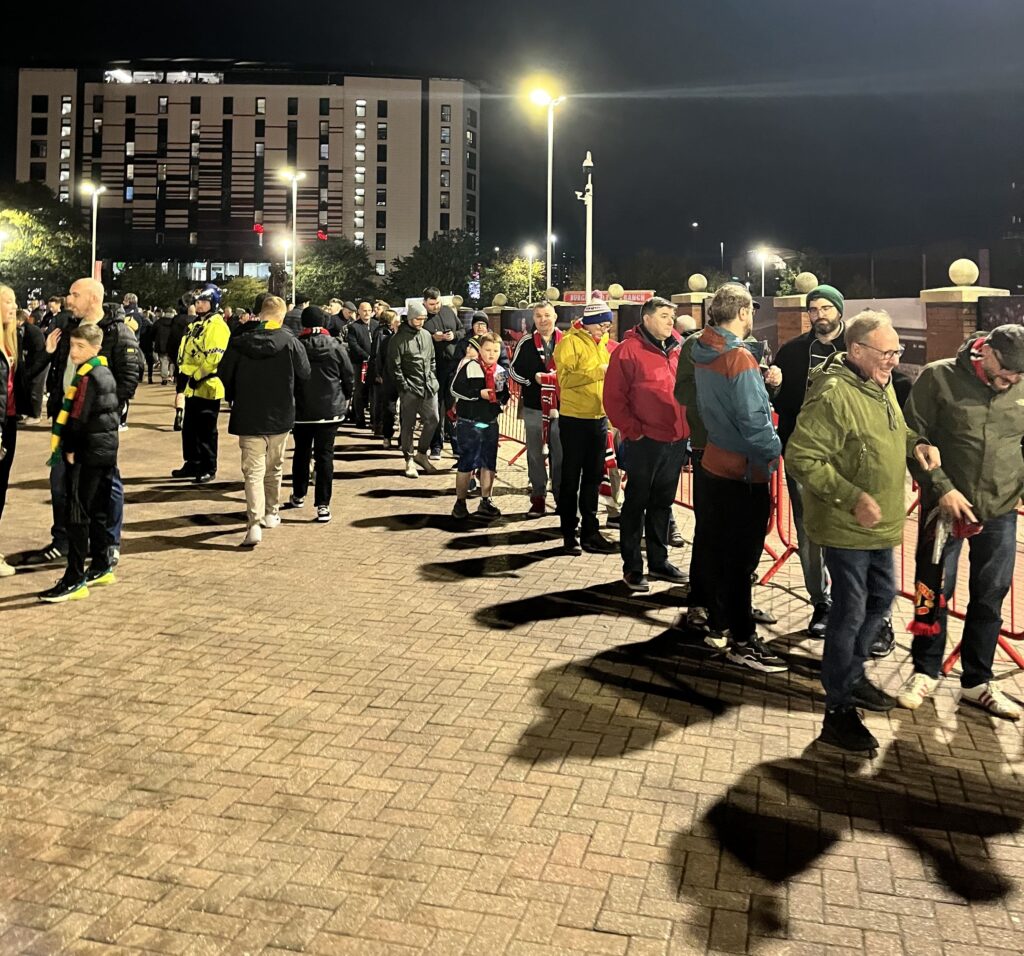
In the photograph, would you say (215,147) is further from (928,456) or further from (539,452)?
(928,456)

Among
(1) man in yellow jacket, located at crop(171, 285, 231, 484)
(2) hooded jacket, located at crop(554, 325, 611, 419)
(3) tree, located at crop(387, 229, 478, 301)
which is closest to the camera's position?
(2) hooded jacket, located at crop(554, 325, 611, 419)

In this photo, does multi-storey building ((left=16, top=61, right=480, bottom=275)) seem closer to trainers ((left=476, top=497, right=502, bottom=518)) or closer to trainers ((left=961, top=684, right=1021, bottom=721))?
trainers ((left=476, top=497, right=502, bottom=518))

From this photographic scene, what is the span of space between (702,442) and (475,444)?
3.78 metres

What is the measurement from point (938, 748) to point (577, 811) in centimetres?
186

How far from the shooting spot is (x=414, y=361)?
40.1 ft

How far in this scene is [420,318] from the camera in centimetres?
Answer: 1225

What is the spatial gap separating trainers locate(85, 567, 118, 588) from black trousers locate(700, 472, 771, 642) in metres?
4.40

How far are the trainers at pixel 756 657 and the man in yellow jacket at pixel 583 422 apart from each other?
2.85 metres

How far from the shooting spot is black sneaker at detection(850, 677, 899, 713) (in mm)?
5266

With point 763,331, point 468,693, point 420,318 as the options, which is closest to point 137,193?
point 763,331

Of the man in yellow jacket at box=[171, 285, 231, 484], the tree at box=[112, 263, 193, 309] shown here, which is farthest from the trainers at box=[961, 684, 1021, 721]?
the tree at box=[112, 263, 193, 309]

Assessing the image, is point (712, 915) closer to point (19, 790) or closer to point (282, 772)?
point (282, 772)

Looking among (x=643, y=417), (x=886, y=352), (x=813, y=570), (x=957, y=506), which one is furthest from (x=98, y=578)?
(x=957, y=506)

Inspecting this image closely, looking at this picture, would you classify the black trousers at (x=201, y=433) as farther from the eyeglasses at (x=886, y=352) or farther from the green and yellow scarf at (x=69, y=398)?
the eyeglasses at (x=886, y=352)
